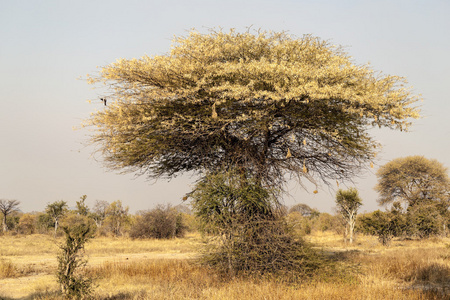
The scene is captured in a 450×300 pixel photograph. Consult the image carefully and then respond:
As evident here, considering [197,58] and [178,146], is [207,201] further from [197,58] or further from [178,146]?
[197,58]

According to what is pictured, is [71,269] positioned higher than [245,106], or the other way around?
[245,106]

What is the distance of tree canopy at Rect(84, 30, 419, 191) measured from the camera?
37.4 feet

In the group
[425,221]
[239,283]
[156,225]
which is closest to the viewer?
[239,283]

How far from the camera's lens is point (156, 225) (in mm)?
37469

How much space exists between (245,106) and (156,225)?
90.2 ft

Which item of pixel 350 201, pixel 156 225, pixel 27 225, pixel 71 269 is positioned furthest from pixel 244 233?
pixel 27 225

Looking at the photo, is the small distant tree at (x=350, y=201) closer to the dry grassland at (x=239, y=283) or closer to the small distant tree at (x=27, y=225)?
the dry grassland at (x=239, y=283)

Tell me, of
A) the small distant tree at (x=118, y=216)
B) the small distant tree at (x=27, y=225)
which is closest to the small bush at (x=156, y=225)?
the small distant tree at (x=118, y=216)

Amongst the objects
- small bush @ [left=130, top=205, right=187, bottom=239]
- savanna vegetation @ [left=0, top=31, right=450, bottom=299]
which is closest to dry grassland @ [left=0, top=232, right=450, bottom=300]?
savanna vegetation @ [left=0, top=31, right=450, bottom=299]

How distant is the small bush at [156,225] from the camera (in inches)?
1462

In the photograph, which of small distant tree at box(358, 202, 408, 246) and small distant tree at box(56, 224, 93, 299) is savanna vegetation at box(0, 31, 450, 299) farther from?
small distant tree at box(358, 202, 408, 246)

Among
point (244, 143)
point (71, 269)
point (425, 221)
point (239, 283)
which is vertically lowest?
point (239, 283)

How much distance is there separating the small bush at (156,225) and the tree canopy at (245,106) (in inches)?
957

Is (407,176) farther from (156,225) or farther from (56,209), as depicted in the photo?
(56,209)
